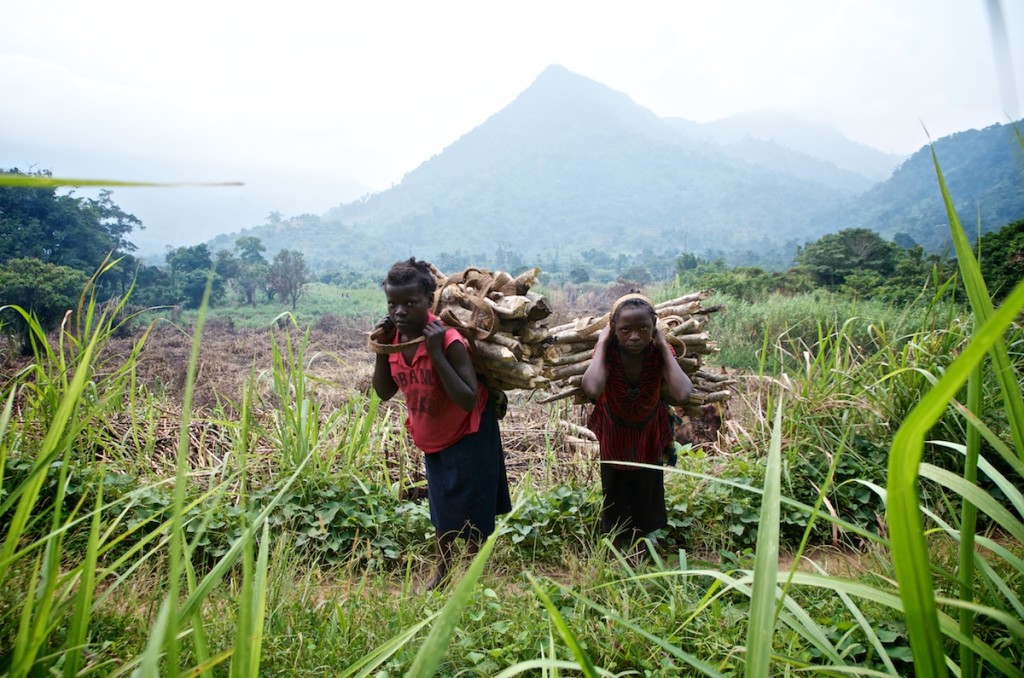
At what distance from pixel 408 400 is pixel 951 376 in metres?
2.57

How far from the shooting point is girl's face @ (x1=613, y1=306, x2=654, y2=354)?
263cm

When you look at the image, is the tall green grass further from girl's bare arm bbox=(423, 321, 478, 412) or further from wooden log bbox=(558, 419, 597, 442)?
wooden log bbox=(558, 419, 597, 442)

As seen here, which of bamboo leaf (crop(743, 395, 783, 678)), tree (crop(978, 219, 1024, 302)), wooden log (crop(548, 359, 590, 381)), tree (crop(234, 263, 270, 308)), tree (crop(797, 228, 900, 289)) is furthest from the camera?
tree (crop(797, 228, 900, 289))

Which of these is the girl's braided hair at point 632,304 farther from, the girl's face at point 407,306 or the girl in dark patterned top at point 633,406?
the girl's face at point 407,306

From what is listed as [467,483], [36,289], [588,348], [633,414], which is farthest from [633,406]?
[36,289]

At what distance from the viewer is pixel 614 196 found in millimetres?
93875

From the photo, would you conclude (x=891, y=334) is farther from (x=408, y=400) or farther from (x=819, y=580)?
(x=819, y=580)

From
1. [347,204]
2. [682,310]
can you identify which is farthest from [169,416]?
[347,204]

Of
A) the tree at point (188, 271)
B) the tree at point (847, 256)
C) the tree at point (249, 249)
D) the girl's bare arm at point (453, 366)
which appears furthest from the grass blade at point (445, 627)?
the tree at point (847, 256)

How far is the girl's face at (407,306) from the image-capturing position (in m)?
2.54

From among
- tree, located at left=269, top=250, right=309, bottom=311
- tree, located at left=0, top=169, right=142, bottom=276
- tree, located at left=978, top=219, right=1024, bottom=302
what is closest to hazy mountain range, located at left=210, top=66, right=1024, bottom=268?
tree, located at left=269, top=250, right=309, bottom=311

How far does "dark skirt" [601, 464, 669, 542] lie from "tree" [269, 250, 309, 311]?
1411 cm

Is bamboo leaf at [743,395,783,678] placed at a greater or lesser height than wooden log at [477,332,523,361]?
lesser

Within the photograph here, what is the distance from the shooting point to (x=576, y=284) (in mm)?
24781
